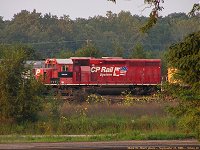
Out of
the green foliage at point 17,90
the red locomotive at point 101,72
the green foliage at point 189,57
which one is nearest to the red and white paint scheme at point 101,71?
the red locomotive at point 101,72

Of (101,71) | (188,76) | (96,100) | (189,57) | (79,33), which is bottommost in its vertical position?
(96,100)

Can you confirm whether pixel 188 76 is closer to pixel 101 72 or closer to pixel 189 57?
pixel 189 57

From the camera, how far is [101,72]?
54062 millimetres

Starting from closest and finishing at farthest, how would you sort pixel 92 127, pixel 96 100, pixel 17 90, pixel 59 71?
pixel 92 127 → pixel 17 90 → pixel 96 100 → pixel 59 71

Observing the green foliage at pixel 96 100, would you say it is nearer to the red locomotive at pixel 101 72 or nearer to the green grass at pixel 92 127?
the green grass at pixel 92 127

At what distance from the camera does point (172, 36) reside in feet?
491

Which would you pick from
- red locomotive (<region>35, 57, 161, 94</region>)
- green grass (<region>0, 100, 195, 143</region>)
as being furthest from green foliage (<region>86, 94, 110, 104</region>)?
red locomotive (<region>35, 57, 161, 94</region>)

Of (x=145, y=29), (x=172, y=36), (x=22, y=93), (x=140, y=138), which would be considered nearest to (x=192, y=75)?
(x=145, y=29)

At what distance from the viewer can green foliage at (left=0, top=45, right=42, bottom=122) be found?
32.0 metres

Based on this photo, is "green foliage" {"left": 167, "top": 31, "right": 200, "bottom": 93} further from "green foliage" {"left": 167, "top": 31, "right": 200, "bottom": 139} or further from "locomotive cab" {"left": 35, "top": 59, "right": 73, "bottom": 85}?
"locomotive cab" {"left": 35, "top": 59, "right": 73, "bottom": 85}

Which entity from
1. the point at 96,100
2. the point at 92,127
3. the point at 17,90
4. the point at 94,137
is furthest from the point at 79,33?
Result: the point at 94,137

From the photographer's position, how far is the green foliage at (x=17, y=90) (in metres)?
32.0

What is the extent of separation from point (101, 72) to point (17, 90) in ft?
71.7

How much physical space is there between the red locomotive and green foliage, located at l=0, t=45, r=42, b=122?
59.1 ft
